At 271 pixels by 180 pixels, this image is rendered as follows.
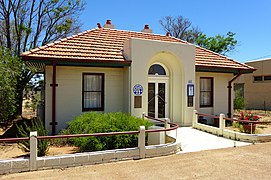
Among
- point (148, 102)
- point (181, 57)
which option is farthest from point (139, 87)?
point (181, 57)

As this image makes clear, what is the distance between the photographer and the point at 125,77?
39.9 ft

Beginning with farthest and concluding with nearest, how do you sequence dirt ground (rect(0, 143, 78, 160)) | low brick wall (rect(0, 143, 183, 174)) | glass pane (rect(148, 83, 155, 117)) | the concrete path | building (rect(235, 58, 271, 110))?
building (rect(235, 58, 271, 110))
glass pane (rect(148, 83, 155, 117))
the concrete path
dirt ground (rect(0, 143, 78, 160))
low brick wall (rect(0, 143, 183, 174))

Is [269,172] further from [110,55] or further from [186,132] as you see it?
[110,55]

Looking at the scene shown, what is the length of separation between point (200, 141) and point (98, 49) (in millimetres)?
6477

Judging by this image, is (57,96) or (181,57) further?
(181,57)

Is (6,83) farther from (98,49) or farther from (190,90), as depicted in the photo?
(190,90)

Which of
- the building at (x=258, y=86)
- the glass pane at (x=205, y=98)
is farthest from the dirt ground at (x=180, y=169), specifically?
the building at (x=258, y=86)

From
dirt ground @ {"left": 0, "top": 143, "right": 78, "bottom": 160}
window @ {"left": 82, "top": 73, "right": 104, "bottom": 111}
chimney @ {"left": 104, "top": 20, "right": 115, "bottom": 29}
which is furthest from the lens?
chimney @ {"left": 104, "top": 20, "right": 115, "bottom": 29}

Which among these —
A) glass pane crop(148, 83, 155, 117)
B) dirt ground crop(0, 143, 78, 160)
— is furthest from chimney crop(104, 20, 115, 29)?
dirt ground crop(0, 143, 78, 160)

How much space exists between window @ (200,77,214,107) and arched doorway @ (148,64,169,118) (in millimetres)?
2507

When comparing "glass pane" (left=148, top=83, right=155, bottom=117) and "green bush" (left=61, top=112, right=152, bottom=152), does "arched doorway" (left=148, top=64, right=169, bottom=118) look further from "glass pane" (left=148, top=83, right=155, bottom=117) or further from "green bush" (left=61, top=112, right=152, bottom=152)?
"green bush" (left=61, top=112, right=152, bottom=152)

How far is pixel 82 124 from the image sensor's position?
8469 mm

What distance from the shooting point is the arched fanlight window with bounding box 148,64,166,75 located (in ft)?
42.7

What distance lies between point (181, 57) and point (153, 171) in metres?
7.84
